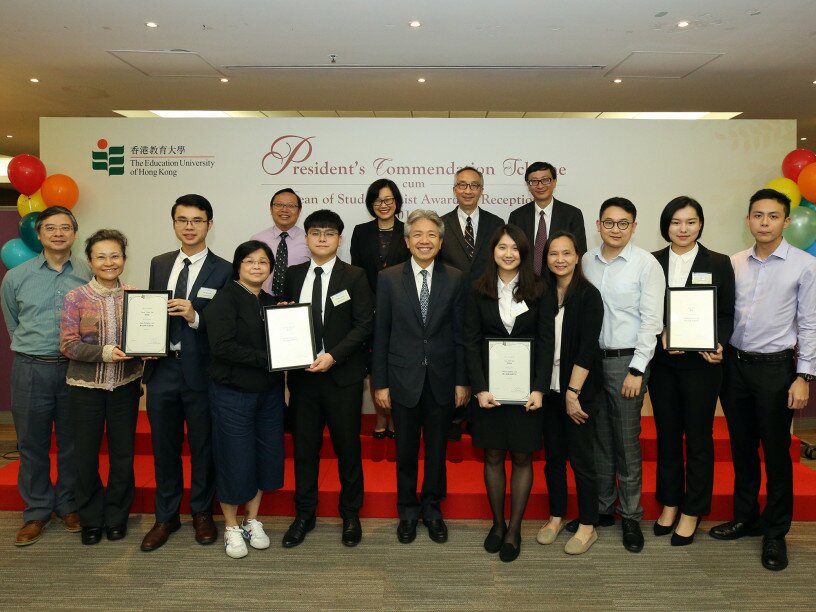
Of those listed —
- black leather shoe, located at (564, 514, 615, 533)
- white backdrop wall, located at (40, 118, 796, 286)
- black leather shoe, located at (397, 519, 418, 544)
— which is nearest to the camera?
black leather shoe, located at (397, 519, 418, 544)

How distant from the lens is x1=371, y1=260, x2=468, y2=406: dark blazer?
3021 millimetres

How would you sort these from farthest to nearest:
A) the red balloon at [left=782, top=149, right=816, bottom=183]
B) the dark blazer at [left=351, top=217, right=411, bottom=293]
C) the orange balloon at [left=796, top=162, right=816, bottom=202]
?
the red balloon at [left=782, top=149, right=816, bottom=183]
the orange balloon at [left=796, top=162, right=816, bottom=202]
the dark blazer at [left=351, top=217, right=411, bottom=293]

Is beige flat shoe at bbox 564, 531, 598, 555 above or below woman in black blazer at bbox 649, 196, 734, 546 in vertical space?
below

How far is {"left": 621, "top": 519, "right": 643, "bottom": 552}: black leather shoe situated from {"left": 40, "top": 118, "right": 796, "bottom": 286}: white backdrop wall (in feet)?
7.74

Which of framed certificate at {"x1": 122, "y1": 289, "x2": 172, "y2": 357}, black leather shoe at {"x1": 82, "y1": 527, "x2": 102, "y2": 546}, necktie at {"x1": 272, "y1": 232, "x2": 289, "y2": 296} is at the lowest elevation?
black leather shoe at {"x1": 82, "y1": 527, "x2": 102, "y2": 546}

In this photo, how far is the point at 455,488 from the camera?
3.54 metres

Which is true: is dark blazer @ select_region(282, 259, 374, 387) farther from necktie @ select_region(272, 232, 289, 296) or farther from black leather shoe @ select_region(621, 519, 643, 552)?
black leather shoe @ select_region(621, 519, 643, 552)

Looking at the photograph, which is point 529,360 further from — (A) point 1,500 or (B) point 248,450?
(A) point 1,500

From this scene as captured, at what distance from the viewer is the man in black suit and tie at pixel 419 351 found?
302cm

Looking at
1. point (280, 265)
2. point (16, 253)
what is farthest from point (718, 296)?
point (16, 253)

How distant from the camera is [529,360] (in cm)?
284

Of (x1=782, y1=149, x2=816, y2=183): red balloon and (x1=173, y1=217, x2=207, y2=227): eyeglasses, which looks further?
(x1=782, y1=149, x2=816, y2=183): red balloon

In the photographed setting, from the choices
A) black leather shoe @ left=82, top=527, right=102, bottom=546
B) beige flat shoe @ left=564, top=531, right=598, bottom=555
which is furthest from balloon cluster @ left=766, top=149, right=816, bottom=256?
black leather shoe @ left=82, top=527, right=102, bottom=546

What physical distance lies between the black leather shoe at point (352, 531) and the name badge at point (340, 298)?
1.17 m
